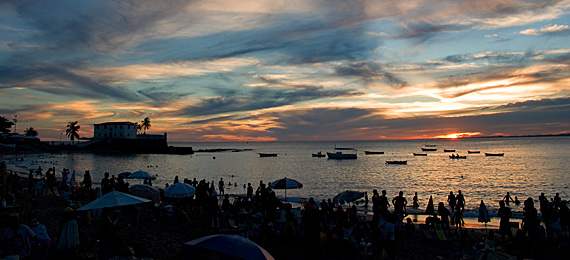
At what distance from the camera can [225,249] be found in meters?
6.35

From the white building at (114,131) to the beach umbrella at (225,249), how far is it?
113m

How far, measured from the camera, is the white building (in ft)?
360

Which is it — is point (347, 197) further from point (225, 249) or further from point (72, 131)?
point (72, 131)

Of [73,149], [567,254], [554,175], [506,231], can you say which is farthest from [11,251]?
[73,149]

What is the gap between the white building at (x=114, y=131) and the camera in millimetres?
109625

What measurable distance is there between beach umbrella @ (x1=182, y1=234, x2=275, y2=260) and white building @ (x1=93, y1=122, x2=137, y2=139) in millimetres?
113073

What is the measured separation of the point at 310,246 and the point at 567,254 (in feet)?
24.2

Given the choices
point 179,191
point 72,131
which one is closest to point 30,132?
point 72,131

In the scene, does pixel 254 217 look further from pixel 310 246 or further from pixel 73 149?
pixel 73 149

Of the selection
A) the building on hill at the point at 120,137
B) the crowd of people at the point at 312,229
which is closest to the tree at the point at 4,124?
the building on hill at the point at 120,137

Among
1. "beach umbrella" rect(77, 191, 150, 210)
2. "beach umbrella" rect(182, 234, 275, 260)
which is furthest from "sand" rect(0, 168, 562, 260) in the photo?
"beach umbrella" rect(182, 234, 275, 260)

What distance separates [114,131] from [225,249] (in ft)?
380

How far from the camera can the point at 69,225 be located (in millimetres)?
8242

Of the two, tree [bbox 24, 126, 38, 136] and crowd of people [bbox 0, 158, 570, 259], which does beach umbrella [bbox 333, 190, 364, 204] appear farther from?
tree [bbox 24, 126, 38, 136]
